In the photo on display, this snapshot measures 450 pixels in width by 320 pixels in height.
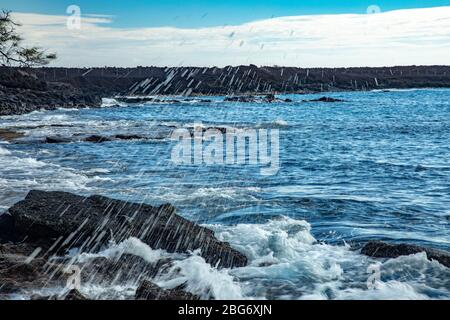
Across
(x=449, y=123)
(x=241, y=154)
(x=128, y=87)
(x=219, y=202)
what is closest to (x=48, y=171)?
(x=219, y=202)

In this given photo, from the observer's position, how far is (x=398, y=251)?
1056cm

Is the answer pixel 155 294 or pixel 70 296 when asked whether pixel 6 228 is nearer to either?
pixel 70 296

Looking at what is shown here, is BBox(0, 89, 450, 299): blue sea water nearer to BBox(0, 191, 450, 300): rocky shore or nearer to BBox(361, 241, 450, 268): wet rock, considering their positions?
BBox(361, 241, 450, 268): wet rock

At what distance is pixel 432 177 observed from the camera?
21812mm

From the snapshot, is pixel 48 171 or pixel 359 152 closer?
pixel 48 171

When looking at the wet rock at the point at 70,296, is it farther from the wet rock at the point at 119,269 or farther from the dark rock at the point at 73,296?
the wet rock at the point at 119,269

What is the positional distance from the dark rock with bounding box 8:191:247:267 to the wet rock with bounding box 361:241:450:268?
2.80 metres

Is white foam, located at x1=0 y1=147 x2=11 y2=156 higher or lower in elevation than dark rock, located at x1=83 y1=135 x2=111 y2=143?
higher

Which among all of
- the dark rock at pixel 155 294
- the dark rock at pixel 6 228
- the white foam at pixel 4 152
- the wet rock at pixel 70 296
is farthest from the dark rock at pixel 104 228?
the white foam at pixel 4 152

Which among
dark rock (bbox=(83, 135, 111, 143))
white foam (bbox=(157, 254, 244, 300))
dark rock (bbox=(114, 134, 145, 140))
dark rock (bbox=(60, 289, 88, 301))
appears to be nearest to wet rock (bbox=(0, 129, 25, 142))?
dark rock (bbox=(83, 135, 111, 143))

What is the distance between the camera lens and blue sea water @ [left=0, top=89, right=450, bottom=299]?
937cm

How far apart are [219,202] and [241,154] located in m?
13.3

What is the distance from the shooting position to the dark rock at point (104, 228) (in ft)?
33.9
